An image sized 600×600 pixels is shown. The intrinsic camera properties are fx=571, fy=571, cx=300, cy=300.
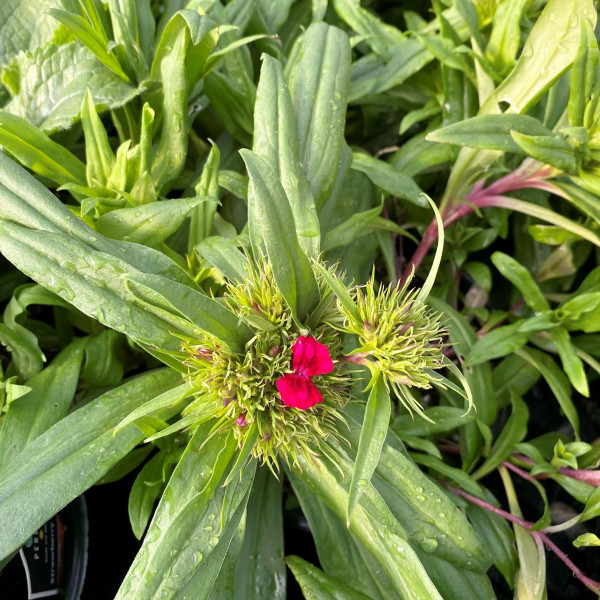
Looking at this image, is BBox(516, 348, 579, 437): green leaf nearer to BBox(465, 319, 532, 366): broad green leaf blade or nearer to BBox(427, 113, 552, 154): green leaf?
BBox(465, 319, 532, 366): broad green leaf blade

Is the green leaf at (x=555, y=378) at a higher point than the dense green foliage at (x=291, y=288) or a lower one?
lower

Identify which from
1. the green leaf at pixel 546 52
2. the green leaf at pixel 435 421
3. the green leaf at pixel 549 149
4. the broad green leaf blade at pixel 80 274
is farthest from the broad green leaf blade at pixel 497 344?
the broad green leaf blade at pixel 80 274

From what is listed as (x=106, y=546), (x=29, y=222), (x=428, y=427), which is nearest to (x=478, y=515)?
(x=428, y=427)

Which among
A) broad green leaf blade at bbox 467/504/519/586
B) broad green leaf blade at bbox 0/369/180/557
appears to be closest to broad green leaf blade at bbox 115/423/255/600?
broad green leaf blade at bbox 0/369/180/557

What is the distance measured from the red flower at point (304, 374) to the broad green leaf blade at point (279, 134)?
0.95 feet

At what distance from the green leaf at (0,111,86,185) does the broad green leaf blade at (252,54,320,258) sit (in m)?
0.34

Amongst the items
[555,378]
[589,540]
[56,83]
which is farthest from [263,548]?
[56,83]

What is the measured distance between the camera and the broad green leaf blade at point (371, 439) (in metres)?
0.60

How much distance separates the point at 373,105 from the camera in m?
1.43

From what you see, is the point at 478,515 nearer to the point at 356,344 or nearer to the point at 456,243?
the point at 356,344

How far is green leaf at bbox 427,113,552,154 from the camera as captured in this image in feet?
3.18

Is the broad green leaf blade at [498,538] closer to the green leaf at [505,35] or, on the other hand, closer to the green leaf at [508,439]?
the green leaf at [508,439]

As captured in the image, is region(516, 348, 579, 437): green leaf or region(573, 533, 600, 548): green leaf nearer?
region(573, 533, 600, 548): green leaf

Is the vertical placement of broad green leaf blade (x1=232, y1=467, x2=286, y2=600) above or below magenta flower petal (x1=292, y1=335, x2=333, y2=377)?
below
